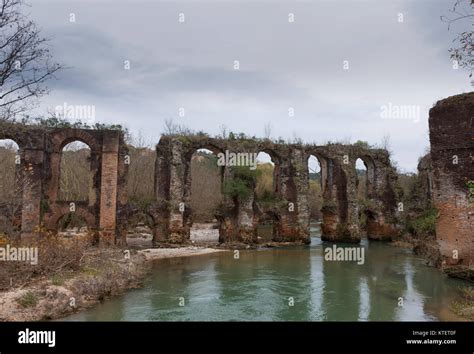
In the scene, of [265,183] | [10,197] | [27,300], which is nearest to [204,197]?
[265,183]

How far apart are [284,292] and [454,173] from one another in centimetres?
774

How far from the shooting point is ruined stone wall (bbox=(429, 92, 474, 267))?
49.7 feet

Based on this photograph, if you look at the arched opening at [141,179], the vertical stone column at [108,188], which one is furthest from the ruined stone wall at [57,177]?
the arched opening at [141,179]

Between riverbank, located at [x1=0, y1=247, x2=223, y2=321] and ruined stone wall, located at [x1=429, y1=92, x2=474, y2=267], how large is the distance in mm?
11828

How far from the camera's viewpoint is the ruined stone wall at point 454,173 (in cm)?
1515

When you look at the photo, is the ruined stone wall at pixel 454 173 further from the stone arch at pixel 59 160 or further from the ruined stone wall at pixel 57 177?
the stone arch at pixel 59 160

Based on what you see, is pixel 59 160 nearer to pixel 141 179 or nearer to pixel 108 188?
pixel 108 188

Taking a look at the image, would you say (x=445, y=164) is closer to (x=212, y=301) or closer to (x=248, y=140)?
(x=212, y=301)

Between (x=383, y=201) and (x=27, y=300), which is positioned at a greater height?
(x=383, y=201)

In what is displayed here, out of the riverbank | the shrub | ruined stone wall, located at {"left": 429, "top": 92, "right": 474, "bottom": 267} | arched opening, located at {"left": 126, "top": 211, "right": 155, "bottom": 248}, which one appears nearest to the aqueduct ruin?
arched opening, located at {"left": 126, "top": 211, "right": 155, "bottom": 248}

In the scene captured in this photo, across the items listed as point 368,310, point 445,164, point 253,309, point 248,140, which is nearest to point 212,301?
point 253,309

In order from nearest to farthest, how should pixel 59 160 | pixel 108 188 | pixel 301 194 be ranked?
pixel 108 188, pixel 59 160, pixel 301 194

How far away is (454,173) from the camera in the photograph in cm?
1549

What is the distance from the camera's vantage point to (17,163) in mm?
21766
